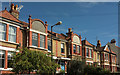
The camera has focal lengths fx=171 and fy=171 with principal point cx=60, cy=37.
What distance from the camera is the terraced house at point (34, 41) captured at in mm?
20797

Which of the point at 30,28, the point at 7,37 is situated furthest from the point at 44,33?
the point at 7,37

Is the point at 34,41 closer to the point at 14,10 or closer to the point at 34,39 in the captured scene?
the point at 34,39

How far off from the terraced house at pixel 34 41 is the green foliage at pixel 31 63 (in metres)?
2.86

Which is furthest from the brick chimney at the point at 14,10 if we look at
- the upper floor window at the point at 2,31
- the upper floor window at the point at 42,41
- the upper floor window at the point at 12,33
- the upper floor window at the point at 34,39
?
the upper floor window at the point at 2,31

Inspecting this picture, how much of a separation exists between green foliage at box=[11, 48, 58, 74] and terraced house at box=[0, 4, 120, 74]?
2.86 metres

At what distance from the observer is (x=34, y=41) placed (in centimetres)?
2452

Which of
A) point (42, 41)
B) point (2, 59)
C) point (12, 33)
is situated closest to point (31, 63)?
point (2, 59)

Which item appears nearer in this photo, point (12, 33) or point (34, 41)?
point (12, 33)

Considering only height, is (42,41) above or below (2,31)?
below

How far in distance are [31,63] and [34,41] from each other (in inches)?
277

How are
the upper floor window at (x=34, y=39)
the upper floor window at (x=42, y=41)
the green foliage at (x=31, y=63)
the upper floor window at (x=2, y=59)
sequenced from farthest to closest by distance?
the upper floor window at (x=42, y=41) < the upper floor window at (x=34, y=39) < the upper floor window at (x=2, y=59) < the green foliage at (x=31, y=63)

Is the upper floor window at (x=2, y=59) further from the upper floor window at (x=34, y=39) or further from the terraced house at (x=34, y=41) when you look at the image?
the upper floor window at (x=34, y=39)

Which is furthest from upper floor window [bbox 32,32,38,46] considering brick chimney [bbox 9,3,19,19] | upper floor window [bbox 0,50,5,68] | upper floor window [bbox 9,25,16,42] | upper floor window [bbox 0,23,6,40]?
brick chimney [bbox 9,3,19,19]

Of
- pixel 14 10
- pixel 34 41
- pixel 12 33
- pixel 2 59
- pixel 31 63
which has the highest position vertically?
pixel 14 10
